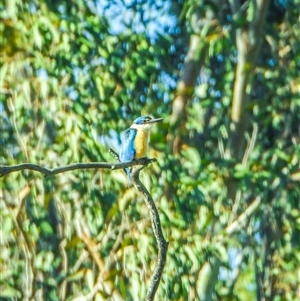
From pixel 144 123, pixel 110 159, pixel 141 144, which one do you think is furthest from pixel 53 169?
pixel 110 159

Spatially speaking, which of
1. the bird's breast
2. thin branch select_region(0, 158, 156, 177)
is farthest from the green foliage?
thin branch select_region(0, 158, 156, 177)

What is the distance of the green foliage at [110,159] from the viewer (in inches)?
259

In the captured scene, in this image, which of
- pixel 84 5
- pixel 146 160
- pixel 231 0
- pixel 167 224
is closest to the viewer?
pixel 146 160

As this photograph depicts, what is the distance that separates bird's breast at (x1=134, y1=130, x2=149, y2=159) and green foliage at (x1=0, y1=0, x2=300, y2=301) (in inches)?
48.9

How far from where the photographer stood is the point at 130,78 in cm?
693

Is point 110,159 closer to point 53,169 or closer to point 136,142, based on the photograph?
point 136,142

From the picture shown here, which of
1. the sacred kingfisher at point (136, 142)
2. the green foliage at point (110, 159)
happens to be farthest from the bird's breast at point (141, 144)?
the green foliage at point (110, 159)

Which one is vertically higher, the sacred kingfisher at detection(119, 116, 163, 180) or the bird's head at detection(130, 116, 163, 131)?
the bird's head at detection(130, 116, 163, 131)

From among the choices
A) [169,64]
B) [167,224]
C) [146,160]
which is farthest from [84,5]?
[146,160]

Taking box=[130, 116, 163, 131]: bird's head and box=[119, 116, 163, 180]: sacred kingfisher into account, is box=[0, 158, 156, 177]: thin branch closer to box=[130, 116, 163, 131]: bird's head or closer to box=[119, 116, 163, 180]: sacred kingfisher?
box=[119, 116, 163, 180]: sacred kingfisher

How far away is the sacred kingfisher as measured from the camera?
4902mm

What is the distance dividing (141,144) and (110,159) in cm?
142

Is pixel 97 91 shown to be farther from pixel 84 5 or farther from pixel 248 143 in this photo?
pixel 248 143

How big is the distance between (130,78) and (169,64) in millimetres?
627
